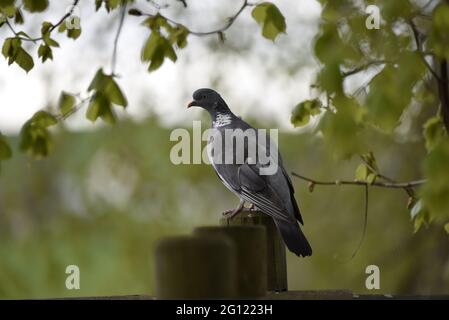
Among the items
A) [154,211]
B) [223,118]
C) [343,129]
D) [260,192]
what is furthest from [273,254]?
[154,211]

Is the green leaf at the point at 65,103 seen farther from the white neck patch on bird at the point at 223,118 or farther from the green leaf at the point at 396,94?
the green leaf at the point at 396,94

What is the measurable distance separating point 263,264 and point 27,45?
4.61 metres

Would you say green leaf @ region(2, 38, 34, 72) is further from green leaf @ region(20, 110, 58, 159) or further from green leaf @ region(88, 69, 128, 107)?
green leaf @ region(88, 69, 128, 107)

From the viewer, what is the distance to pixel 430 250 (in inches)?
365

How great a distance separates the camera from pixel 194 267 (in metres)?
2.44

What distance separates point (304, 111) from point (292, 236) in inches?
29.6

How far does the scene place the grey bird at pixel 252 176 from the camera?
3.64m

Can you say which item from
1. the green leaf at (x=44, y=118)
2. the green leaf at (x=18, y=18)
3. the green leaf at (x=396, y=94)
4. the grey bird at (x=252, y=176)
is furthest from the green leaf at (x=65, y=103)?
the green leaf at (x=396, y=94)

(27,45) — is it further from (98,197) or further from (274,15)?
(98,197)

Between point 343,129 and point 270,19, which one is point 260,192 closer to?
point 270,19

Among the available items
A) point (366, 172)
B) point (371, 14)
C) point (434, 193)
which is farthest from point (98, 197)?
point (434, 193)

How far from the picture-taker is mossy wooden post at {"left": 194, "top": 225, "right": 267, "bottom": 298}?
8.91ft

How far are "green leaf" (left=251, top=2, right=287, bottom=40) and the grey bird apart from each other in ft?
2.74

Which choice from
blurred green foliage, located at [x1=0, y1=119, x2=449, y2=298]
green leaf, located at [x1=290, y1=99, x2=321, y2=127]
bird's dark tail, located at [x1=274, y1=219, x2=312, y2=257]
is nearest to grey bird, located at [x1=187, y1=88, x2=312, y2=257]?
bird's dark tail, located at [x1=274, y1=219, x2=312, y2=257]
